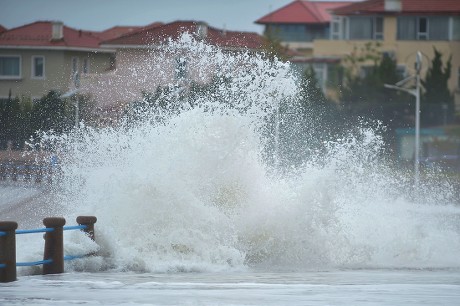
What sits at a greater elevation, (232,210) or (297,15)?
(297,15)

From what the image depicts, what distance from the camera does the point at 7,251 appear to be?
15070 mm

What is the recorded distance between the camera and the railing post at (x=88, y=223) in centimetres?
1716

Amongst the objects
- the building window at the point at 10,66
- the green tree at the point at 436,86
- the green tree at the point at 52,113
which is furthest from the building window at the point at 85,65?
the green tree at the point at 436,86

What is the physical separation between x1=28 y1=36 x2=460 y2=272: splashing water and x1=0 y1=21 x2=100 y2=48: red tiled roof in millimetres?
34278

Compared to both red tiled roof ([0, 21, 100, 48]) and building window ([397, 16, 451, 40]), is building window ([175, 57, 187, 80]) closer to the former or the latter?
red tiled roof ([0, 21, 100, 48])

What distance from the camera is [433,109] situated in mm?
60344

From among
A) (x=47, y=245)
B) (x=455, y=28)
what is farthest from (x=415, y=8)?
(x=47, y=245)

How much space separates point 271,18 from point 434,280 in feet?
292

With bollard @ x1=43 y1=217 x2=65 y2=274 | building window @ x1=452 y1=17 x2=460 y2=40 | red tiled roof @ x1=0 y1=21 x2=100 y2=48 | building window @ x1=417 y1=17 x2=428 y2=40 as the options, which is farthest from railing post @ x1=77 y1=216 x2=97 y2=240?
building window @ x1=452 y1=17 x2=460 y2=40

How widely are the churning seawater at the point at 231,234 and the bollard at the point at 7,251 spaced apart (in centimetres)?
33

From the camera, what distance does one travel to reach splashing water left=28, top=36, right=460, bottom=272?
59.4 ft

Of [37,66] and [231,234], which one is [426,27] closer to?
[37,66]

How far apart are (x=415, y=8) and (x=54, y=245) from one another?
6063 centimetres

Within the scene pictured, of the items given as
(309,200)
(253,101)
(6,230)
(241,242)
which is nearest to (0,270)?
(6,230)
